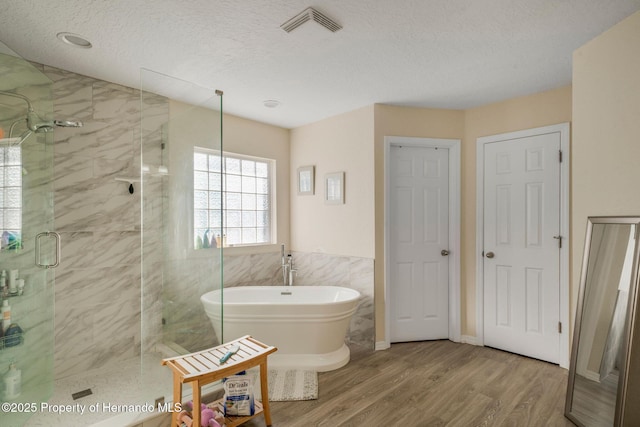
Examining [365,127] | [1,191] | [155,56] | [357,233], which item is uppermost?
[155,56]

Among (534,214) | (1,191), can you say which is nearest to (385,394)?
(534,214)

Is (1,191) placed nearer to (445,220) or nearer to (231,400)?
(231,400)

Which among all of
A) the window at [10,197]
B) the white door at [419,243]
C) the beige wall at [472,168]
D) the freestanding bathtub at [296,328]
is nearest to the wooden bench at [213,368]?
the freestanding bathtub at [296,328]

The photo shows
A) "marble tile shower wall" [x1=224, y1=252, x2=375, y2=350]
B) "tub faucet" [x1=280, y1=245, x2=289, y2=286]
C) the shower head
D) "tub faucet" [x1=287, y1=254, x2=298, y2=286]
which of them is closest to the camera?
the shower head

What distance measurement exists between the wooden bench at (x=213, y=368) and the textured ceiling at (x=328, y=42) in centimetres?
206

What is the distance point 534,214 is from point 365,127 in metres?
1.86

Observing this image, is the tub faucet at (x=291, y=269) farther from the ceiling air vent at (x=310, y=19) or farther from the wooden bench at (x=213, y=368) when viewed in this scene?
the ceiling air vent at (x=310, y=19)

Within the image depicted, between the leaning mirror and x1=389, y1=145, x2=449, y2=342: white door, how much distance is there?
1.45m

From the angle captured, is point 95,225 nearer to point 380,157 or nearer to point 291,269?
point 291,269

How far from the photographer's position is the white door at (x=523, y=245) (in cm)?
302

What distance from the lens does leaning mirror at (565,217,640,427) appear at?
1.86 metres

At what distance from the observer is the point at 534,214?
3.13 metres

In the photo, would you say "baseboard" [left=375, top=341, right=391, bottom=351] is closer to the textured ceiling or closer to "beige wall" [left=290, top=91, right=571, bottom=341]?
"beige wall" [left=290, top=91, right=571, bottom=341]

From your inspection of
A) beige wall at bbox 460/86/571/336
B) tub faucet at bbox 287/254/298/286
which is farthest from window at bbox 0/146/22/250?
beige wall at bbox 460/86/571/336
